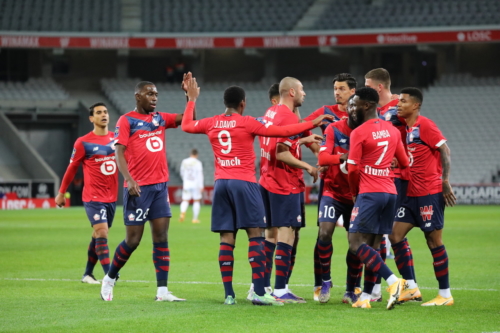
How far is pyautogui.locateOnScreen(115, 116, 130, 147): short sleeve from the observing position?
29.6 feet

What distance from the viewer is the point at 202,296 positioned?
30.6 feet

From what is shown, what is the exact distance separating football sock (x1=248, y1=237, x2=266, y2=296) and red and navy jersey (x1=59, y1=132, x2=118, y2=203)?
3.36 metres

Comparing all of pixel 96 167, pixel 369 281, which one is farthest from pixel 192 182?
pixel 369 281

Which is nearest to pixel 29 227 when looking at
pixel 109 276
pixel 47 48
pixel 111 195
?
pixel 111 195

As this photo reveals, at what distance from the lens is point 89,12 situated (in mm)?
45094

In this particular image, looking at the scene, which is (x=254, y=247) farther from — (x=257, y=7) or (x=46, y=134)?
(x=257, y=7)

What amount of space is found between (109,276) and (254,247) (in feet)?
5.90

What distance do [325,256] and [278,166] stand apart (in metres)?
1.16

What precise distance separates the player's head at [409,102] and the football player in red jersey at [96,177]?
13.9ft

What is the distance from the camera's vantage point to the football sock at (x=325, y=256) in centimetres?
884

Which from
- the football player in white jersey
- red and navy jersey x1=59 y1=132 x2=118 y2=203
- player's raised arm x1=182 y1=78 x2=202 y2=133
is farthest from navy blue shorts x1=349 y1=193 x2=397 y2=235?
the football player in white jersey

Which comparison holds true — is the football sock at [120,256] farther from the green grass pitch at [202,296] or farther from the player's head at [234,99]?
the player's head at [234,99]

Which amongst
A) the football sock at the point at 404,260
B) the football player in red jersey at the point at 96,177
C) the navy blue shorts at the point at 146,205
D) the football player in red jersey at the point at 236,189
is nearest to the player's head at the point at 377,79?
the football player in red jersey at the point at 236,189

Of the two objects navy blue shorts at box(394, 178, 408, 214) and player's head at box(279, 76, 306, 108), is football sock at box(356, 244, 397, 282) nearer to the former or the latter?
navy blue shorts at box(394, 178, 408, 214)
